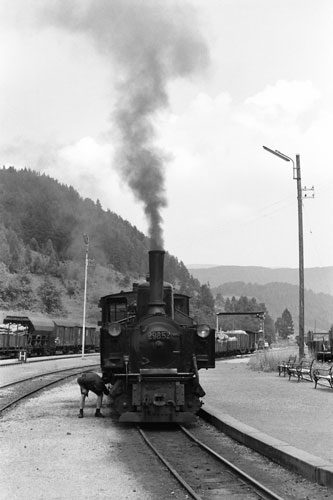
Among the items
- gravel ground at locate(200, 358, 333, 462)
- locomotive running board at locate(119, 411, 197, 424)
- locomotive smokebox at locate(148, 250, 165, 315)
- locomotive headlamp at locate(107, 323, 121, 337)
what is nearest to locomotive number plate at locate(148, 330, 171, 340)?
locomotive smokebox at locate(148, 250, 165, 315)

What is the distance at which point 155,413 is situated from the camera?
12.4 m

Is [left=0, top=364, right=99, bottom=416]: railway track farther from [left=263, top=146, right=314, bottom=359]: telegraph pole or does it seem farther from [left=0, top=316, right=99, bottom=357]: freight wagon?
[left=0, top=316, right=99, bottom=357]: freight wagon

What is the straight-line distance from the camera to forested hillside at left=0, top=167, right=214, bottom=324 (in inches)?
5541

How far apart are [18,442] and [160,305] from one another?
401 centimetres

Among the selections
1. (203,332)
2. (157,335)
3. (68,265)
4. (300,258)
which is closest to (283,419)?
(203,332)

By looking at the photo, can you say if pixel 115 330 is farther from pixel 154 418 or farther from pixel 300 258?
pixel 300 258

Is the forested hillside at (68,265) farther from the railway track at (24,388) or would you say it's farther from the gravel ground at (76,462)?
the gravel ground at (76,462)

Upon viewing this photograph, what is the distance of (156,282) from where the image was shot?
42.4 feet

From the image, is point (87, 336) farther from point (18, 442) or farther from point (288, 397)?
point (18, 442)

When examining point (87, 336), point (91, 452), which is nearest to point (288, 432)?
point (91, 452)

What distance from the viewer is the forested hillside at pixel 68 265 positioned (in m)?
141

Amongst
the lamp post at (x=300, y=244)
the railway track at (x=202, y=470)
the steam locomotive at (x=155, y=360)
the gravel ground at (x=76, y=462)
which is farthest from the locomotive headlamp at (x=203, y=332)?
the lamp post at (x=300, y=244)

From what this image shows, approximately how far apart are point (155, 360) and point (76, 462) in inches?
152

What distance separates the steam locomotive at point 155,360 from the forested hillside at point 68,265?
119601 millimetres
